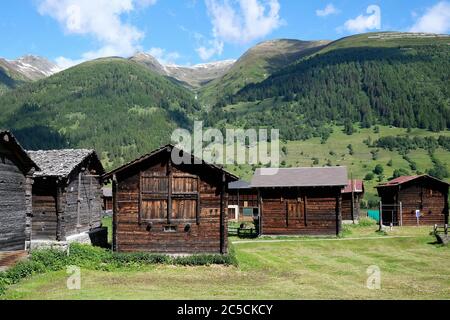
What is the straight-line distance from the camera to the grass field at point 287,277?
2281 centimetres

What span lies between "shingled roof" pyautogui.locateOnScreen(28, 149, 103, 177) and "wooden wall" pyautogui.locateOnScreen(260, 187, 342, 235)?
1889 centimetres

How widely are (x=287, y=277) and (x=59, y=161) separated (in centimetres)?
1976

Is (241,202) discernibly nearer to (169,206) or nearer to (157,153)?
(169,206)

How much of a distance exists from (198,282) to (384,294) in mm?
9802

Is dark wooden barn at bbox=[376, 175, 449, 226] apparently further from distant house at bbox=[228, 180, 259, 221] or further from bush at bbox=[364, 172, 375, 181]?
bush at bbox=[364, 172, 375, 181]

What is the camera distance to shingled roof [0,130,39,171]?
88.5ft

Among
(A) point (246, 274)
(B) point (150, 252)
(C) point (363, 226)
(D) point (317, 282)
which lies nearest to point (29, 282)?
(B) point (150, 252)

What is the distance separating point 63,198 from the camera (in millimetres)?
35312

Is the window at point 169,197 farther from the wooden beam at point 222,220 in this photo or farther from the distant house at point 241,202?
the distant house at point 241,202

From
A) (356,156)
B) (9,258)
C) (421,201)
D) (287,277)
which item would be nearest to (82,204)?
(9,258)

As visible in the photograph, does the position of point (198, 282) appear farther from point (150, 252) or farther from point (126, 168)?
point (126, 168)

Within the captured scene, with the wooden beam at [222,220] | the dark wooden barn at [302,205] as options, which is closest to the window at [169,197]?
the wooden beam at [222,220]

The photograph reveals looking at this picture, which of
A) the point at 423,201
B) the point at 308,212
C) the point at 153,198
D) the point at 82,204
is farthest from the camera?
the point at 423,201

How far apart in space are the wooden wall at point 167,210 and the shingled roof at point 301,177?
14.6 meters
